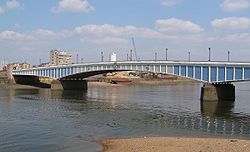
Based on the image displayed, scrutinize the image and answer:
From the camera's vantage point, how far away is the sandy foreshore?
20.8m

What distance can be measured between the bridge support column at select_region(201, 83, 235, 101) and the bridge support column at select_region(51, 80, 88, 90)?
4184 centimetres

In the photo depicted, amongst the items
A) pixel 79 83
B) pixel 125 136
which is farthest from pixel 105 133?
pixel 79 83

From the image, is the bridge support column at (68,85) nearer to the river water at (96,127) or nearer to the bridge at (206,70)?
the bridge at (206,70)

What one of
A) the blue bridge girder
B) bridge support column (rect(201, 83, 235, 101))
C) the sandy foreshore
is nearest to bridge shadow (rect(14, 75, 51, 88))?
the blue bridge girder

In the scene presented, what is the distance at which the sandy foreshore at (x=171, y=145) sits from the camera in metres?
20.8

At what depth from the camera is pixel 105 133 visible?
28.8 meters

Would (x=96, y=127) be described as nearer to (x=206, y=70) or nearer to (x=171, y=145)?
(x=171, y=145)

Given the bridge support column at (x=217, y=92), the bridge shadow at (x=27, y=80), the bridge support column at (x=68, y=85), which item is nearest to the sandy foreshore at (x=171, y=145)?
the bridge support column at (x=217, y=92)

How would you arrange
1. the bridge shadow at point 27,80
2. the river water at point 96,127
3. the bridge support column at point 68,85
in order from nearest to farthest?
the river water at point 96,127
the bridge support column at point 68,85
the bridge shadow at point 27,80

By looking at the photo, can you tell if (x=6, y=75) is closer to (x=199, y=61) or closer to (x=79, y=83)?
(x=79, y=83)

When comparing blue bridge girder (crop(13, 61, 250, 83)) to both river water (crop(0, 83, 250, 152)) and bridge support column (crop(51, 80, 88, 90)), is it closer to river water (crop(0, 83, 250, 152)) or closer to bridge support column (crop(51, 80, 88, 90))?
bridge support column (crop(51, 80, 88, 90))

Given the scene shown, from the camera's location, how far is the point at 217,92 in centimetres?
6200

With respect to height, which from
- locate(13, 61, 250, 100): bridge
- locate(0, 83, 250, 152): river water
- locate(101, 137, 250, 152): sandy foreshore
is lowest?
locate(0, 83, 250, 152): river water

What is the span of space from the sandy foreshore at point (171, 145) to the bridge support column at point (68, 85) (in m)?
69.0
